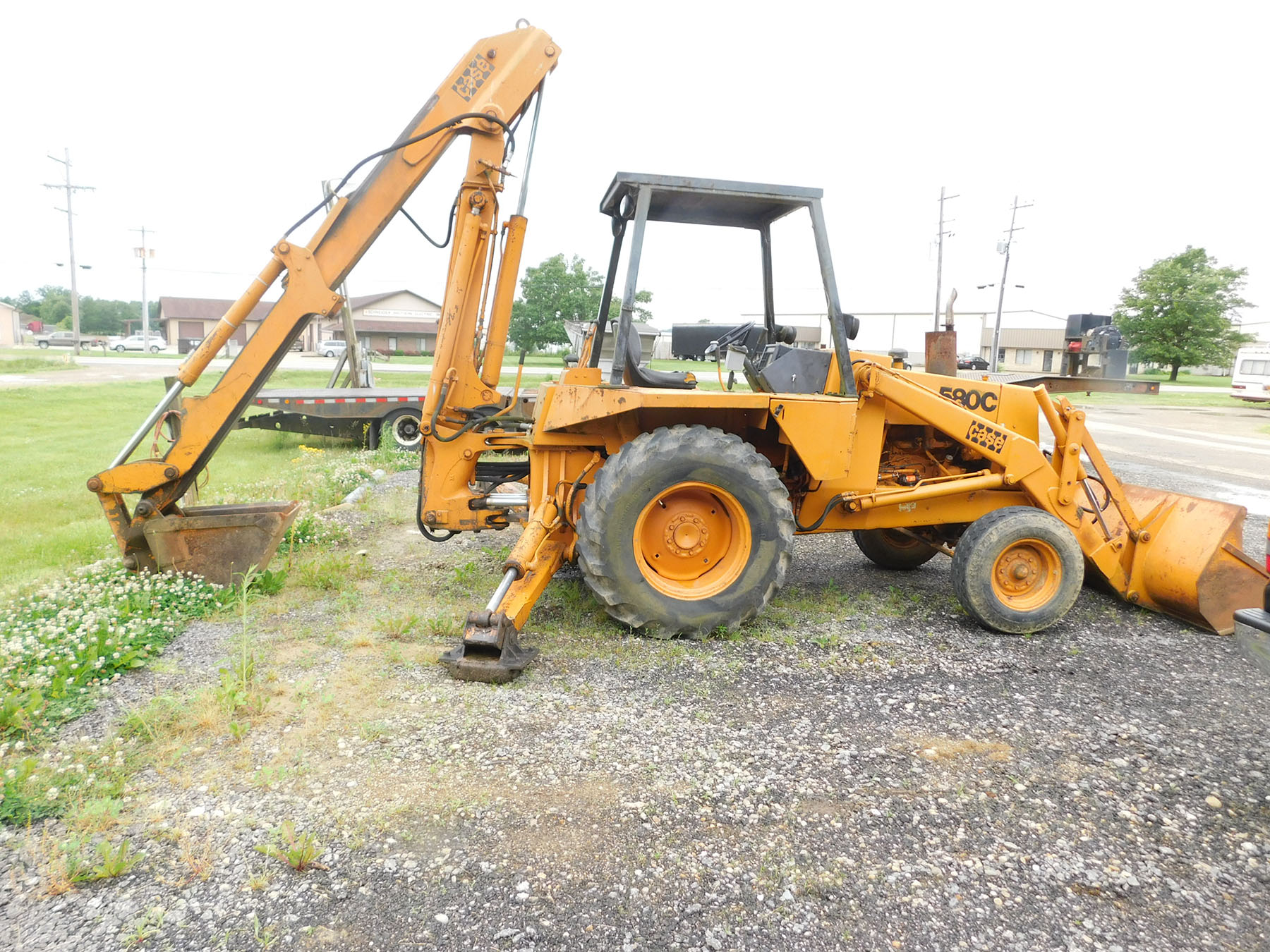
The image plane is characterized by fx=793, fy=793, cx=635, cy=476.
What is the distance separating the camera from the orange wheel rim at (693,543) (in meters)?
4.66

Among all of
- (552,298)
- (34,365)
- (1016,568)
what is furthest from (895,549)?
(552,298)

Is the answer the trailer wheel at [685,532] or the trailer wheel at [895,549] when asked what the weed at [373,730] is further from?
the trailer wheel at [895,549]

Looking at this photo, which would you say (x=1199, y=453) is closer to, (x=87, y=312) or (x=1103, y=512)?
(x=1103, y=512)

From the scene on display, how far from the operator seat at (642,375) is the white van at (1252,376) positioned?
106 feet

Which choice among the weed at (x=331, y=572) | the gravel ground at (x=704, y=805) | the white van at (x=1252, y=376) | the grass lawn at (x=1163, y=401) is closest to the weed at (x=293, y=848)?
the gravel ground at (x=704, y=805)

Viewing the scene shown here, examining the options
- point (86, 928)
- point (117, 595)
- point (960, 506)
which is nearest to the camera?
point (86, 928)

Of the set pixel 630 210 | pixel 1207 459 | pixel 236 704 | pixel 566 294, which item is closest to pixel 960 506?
pixel 630 210

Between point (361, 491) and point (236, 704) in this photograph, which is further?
point (361, 491)

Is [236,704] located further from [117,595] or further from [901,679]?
[901,679]

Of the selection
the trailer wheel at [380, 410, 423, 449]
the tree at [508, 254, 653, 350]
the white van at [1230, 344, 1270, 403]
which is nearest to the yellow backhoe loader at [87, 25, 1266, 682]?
the trailer wheel at [380, 410, 423, 449]

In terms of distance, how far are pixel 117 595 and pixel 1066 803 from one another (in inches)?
197

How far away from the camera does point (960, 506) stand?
5434mm

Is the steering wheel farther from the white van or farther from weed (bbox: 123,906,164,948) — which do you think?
the white van

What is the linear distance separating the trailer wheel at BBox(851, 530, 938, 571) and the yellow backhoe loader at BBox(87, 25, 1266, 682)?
0.96 meters
